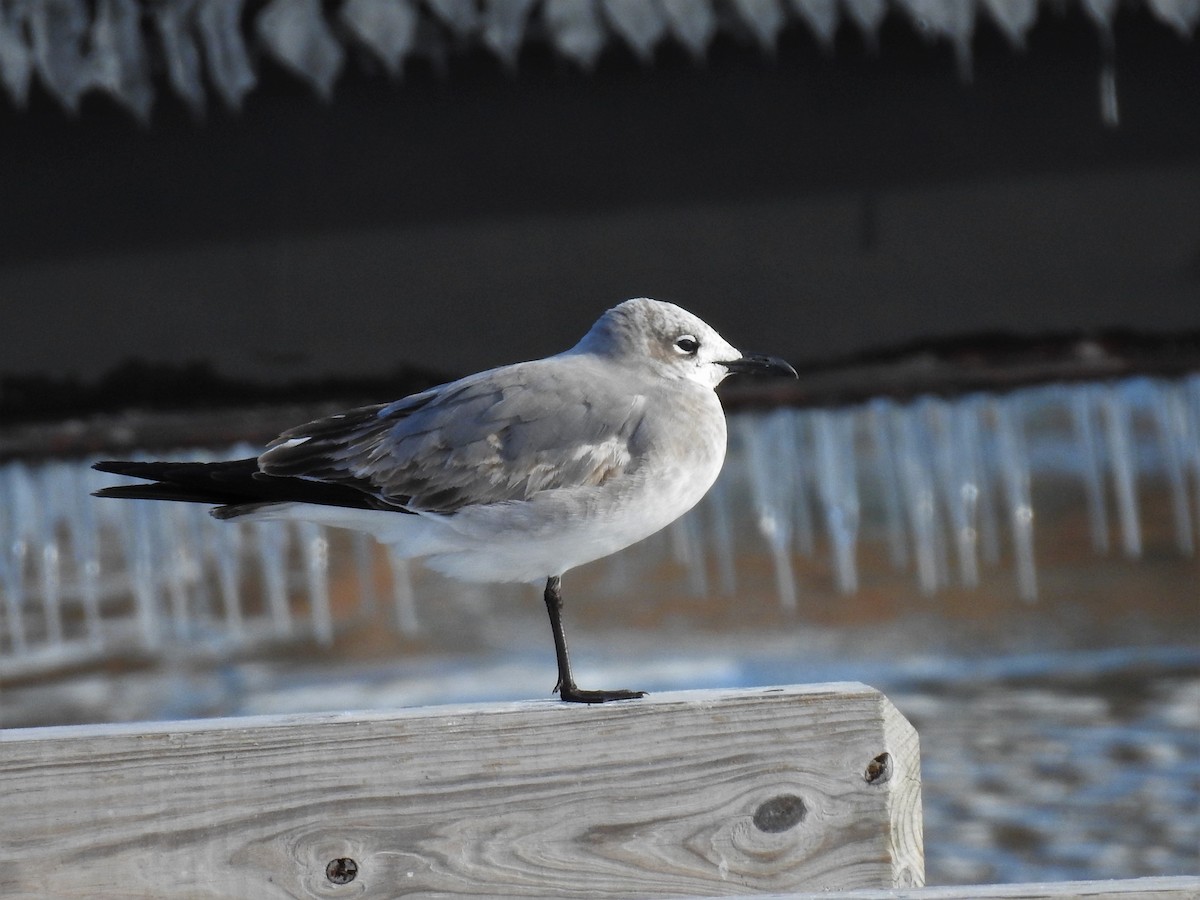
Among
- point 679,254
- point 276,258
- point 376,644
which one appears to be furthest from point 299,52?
point 376,644

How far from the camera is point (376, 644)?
19.0 ft

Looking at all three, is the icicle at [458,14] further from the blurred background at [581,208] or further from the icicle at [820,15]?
the icicle at [820,15]

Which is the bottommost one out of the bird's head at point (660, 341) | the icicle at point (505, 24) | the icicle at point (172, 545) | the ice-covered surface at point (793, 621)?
the ice-covered surface at point (793, 621)

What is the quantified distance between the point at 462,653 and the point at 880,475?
5.88ft

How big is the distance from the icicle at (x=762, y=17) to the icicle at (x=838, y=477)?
1.05 meters

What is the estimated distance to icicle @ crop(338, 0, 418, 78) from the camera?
336 centimetres

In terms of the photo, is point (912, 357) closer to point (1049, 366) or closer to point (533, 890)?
point (1049, 366)

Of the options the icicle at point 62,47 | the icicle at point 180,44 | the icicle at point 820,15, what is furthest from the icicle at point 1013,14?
the icicle at point 62,47

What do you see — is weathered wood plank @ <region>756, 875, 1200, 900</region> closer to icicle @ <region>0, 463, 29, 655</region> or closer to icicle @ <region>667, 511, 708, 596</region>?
icicle @ <region>0, 463, 29, 655</region>

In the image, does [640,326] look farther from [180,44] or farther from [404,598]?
[404,598]

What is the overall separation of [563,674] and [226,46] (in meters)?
1.98

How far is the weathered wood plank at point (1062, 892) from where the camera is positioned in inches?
49.1

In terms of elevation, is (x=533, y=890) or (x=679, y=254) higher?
(x=679, y=254)

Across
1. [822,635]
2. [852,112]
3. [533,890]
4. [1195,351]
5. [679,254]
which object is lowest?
[822,635]
